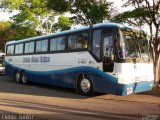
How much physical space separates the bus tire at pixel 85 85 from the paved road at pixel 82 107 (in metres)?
0.34

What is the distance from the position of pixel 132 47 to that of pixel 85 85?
9.02 feet

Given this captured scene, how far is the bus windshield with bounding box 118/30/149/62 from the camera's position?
11.1m

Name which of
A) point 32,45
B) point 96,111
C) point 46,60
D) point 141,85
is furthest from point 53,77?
point 96,111

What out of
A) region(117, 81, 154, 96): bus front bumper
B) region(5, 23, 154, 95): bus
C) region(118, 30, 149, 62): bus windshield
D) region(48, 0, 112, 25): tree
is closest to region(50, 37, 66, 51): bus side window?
region(5, 23, 154, 95): bus

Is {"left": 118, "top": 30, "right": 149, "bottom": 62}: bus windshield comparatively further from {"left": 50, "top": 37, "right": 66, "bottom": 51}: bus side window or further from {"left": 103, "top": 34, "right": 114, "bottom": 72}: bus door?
{"left": 50, "top": 37, "right": 66, "bottom": 51}: bus side window

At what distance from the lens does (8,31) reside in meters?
44.8

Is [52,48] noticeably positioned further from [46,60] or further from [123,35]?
[123,35]

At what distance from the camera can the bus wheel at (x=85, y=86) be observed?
12461mm

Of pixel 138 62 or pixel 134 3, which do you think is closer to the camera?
pixel 138 62

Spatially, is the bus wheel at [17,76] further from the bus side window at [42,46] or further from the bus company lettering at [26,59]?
the bus side window at [42,46]

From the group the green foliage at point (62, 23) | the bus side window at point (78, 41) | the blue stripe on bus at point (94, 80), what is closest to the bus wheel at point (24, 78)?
the blue stripe on bus at point (94, 80)

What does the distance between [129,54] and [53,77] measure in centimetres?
526

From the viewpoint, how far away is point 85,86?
12664mm

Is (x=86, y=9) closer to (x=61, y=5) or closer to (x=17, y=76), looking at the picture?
(x=61, y=5)
